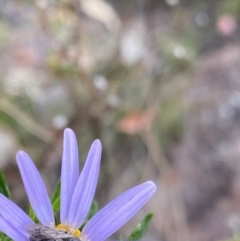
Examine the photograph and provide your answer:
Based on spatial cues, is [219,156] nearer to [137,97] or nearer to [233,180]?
[233,180]

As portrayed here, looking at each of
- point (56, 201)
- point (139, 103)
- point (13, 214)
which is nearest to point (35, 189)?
point (13, 214)

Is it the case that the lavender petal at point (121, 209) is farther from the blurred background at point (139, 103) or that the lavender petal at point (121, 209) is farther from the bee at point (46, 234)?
the blurred background at point (139, 103)

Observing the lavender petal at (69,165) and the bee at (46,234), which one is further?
the lavender petal at (69,165)

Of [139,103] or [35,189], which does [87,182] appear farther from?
[139,103]

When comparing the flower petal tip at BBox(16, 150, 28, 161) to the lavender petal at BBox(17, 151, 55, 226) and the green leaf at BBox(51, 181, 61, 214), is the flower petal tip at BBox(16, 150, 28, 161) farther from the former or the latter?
the green leaf at BBox(51, 181, 61, 214)

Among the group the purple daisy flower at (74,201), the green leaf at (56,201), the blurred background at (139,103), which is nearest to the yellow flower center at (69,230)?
the purple daisy flower at (74,201)

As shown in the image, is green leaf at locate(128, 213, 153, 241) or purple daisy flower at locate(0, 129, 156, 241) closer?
purple daisy flower at locate(0, 129, 156, 241)

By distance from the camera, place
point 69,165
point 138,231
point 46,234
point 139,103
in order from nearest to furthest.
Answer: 1. point 46,234
2. point 69,165
3. point 138,231
4. point 139,103

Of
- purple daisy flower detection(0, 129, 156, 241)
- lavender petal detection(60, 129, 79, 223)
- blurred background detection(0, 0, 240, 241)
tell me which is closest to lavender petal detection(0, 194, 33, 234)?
purple daisy flower detection(0, 129, 156, 241)
